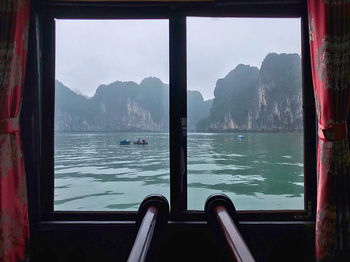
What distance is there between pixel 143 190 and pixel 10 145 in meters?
1.38

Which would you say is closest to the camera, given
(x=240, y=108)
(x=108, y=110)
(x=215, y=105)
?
(x=215, y=105)

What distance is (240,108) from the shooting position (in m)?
3.82

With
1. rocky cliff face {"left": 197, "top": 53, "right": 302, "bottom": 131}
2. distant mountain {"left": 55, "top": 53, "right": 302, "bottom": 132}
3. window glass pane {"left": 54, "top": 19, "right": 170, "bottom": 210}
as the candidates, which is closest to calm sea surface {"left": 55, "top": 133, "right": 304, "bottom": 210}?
window glass pane {"left": 54, "top": 19, "right": 170, "bottom": 210}

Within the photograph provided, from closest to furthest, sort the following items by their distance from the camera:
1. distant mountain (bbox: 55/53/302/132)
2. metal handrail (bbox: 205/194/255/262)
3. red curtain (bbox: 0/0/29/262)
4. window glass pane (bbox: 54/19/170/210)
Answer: metal handrail (bbox: 205/194/255/262), red curtain (bbox: 0/0/29/262), window glass pane (bbox: 54/19/170/210), distant mountain (bbox: 55/53/302/132)

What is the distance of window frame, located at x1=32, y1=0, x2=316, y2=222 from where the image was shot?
135 cm

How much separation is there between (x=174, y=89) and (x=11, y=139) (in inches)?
40.6

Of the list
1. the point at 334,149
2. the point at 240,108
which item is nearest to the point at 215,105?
the point at 240,108

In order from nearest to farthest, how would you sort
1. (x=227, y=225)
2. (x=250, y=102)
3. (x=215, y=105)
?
1. (x=227, y=225)
2. (x=215, y=105)
3. (x=250, y=102)

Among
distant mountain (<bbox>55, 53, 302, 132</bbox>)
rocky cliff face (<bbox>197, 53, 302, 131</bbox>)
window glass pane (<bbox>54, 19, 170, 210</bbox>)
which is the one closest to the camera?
window glass pane (<bbox>54, 19, 170, 210</bbox>)

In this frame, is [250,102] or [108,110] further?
[250,102]

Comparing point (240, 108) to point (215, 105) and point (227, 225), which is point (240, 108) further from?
point (227, 225)

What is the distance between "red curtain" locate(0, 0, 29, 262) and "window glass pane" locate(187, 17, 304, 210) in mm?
1030

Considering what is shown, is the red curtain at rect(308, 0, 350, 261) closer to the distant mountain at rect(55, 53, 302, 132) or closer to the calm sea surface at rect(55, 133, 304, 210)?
the calm sea surface at rect(55, 133, 304, 210)

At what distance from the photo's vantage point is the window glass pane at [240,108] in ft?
4.73
